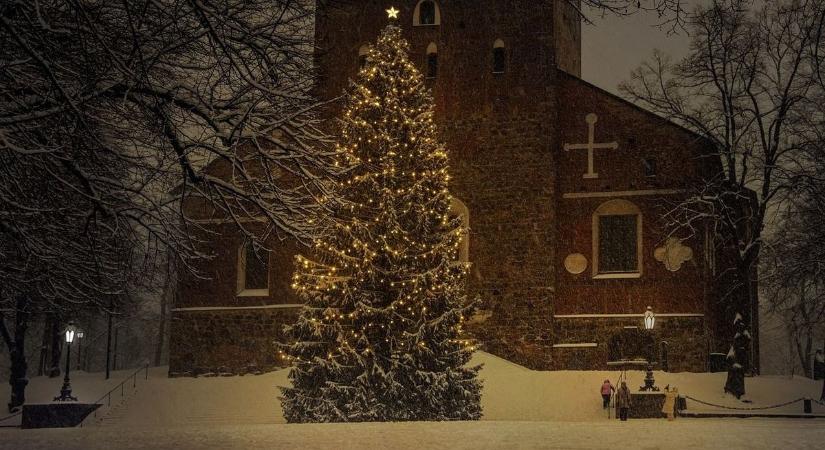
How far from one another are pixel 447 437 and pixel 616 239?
2041 centimetres

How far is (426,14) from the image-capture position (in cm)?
3553

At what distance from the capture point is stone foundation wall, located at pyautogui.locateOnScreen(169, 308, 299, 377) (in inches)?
1399

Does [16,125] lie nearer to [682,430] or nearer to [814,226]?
[682,430]

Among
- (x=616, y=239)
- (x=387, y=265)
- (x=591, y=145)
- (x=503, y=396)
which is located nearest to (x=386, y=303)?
(x=387, y=265)

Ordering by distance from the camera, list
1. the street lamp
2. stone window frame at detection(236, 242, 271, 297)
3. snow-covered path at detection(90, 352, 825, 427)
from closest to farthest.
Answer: snow-covered path at detection(90, 352, 825, 427), the street lamp, stone window frame at detection(236, 242, 271, 297)

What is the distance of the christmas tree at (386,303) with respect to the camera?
2472 cm

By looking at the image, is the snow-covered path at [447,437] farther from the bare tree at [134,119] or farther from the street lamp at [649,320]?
the street lamp at [649,320]

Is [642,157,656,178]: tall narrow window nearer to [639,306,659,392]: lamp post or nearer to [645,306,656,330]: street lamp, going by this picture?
[639,306,659,392]: lamp post

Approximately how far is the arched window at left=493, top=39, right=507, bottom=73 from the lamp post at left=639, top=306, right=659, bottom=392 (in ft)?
28.3

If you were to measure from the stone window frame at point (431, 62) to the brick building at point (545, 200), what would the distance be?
31 mm

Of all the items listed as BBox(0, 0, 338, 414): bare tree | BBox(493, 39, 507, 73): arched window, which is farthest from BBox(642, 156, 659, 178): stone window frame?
BBox(0, 0, 338, 414): bare tree

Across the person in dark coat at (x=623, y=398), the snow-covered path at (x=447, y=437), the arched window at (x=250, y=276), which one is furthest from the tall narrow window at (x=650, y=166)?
the snow-covered path at (x=447, y=437)

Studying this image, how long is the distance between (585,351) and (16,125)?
24.1m

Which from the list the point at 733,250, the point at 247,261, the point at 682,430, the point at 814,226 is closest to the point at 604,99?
the point at 733,250
